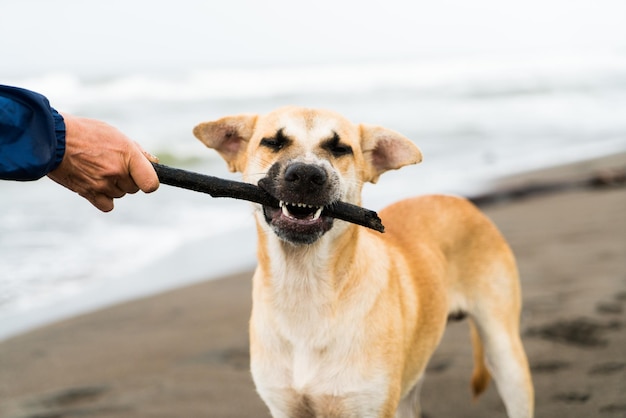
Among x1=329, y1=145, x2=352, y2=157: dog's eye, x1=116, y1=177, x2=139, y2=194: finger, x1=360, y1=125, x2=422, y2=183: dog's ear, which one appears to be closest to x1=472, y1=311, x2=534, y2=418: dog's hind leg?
x1=360, y1=125, x2=422, y2=183: dog's ear

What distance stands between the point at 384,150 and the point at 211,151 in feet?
35.4

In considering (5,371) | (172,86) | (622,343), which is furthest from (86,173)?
(172,86)

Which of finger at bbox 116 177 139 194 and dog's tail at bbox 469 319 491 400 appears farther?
dog's tail at bbox 469 319 491 400

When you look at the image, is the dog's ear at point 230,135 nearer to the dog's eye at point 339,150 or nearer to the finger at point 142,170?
the dog's eye at point 339,150

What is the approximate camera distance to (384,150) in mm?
3723

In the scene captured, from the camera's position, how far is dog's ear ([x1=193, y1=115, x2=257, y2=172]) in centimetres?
349

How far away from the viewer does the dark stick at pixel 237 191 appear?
2576 mm

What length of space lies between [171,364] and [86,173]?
280 centimetres

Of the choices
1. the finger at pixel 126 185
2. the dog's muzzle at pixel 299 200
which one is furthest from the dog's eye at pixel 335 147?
the finger at pixel 126 185

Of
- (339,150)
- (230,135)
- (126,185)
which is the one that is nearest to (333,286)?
(339,150)

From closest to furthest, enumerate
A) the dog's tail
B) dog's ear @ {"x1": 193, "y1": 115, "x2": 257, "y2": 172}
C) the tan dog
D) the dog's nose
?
1. the dog's nose
2. the tan dog
3. dog's ear @ {"x1": 193, "y1": 115, "x2": 257, "y2": 172}
4. the dog's tail

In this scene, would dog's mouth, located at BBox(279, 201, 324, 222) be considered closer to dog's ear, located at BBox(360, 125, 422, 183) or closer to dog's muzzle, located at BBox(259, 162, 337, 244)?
dog's muzzle, located at BBox(259, 162, 337, 244)

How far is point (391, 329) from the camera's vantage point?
3299mm

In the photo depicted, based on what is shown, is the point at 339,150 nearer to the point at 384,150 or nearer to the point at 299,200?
the point at 384,150
